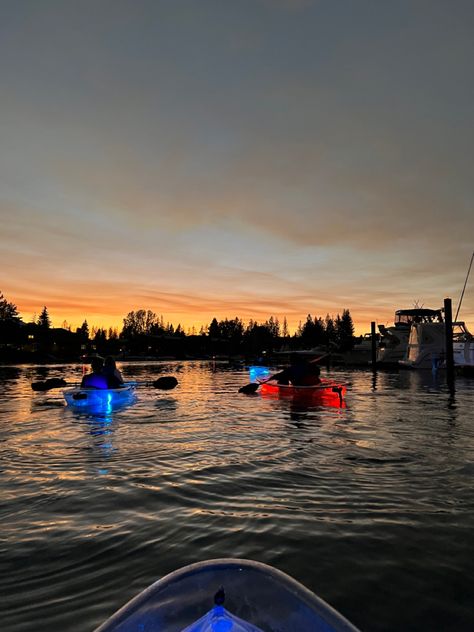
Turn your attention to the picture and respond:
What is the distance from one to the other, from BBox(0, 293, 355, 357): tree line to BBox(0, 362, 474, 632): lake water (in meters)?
87.1

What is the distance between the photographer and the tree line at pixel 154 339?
10175cm

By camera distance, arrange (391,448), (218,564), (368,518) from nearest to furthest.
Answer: (218,564) < (368,518) < (391,448)

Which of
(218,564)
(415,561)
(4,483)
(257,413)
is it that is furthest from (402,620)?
(257,413)

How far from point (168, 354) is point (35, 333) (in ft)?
153

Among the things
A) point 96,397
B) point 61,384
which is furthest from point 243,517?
point 61,384

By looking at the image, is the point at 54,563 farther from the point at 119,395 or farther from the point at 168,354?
the point at 168,354

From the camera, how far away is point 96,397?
53.7 feet

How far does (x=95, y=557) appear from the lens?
4441mm

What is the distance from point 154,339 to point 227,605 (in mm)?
147081

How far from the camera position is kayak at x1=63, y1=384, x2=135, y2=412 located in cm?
1603

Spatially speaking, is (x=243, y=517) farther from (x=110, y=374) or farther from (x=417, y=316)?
(x=417, y=316)

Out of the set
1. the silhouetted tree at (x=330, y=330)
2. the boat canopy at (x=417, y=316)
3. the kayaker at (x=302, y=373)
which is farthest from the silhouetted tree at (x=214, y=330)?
the kayaker at (x=302, y=373)

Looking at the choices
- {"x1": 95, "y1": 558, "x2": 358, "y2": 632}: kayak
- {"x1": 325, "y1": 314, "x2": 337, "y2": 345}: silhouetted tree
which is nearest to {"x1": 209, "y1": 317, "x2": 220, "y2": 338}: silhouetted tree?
{"x1": 325, "y1": 314, "x2": 337, "y2": 345}: silhouetted tree

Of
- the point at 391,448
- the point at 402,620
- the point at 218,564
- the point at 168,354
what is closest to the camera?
the point at 218,564
